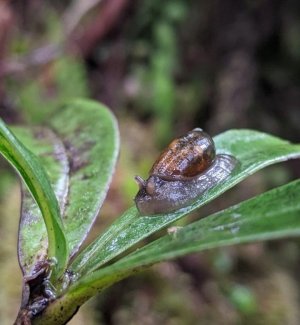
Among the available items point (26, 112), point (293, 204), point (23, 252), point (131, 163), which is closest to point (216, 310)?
point (131, 163)

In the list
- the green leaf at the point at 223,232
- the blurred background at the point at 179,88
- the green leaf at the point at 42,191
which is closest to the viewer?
the green leaf at the point at 223,232

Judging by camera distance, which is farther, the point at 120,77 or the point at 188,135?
the point at 120,77

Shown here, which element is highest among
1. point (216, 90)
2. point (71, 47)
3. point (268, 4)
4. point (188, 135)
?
point (188, 135)

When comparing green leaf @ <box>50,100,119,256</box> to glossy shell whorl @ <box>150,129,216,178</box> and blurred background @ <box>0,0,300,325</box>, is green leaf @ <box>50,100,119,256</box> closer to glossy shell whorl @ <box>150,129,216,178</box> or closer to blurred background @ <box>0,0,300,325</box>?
glossy shell whorl @ <box>150,129,216,178</box>

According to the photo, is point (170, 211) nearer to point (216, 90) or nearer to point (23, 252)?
point (23, 252)

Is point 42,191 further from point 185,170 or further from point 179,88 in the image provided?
point 179,88

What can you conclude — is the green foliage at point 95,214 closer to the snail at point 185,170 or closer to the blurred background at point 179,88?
the snail at point 185,170

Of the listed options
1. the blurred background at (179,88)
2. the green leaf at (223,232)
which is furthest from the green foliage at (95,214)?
the blurred background at (179,88)
